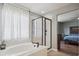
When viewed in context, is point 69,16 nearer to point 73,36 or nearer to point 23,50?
point 73,36

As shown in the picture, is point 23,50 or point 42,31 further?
point 42,31

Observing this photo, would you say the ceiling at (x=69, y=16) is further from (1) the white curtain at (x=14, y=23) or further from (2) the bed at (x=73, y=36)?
(1) the white curtain at (x=14, y=23)

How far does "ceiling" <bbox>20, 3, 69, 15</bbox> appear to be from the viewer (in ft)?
5.51

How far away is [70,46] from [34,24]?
29.2 inches

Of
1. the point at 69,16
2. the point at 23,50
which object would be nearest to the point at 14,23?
the point at 23,50

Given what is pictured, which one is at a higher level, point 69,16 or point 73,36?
point 69,16

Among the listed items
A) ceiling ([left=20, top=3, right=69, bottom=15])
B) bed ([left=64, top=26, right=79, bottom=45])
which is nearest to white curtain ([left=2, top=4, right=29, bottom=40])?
ceiling ([left=20, top=3, right=69, bottom=15])

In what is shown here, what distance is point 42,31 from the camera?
6.01ft

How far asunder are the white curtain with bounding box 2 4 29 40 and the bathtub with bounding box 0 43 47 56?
0.15 meters

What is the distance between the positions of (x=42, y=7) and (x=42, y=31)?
43 cm

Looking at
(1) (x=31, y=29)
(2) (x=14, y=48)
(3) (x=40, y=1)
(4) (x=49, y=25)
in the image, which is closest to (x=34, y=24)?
(1) (x=31, y=29)

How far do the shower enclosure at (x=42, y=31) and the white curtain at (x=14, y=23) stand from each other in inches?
5.5

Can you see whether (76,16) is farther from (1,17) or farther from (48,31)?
(1,17)

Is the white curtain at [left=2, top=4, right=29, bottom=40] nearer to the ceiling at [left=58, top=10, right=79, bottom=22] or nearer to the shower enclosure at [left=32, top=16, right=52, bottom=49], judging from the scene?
the shower enclosure at [left=32, top=16, right=52, bottom=49]
